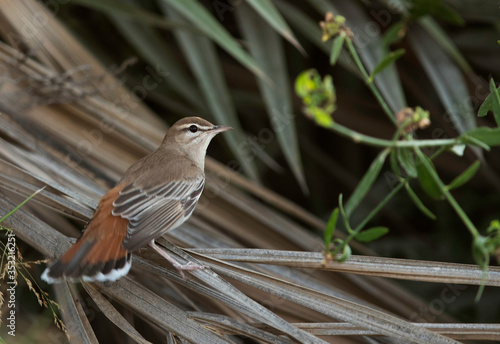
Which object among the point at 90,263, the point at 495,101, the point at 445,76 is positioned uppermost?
the point at 445,76

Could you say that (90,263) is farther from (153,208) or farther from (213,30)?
(213,30)

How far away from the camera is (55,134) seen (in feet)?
11.8

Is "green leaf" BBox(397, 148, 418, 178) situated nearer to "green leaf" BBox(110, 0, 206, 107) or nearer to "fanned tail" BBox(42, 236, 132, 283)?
"fanned tail" BBox(42, 236, 132, 283)

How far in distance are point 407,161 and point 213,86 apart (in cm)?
251

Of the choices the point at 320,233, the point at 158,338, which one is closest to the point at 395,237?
the point at 320,233

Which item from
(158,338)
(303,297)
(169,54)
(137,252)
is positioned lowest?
(158,338)

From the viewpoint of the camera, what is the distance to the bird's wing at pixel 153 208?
2771 mm

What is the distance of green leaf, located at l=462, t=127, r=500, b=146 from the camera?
1.76m

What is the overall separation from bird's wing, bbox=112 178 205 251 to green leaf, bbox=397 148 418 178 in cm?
126

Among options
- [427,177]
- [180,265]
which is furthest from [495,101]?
[180,265]

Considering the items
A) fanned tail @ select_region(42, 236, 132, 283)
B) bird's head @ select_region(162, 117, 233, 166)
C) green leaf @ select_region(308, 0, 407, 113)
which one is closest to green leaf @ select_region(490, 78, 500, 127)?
fanned tail @ select_region(42, 236, 132, 283)

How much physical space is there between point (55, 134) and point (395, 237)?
122 inches

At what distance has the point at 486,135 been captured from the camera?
178 cm

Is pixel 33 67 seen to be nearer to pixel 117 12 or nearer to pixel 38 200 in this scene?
pixel 117 12
